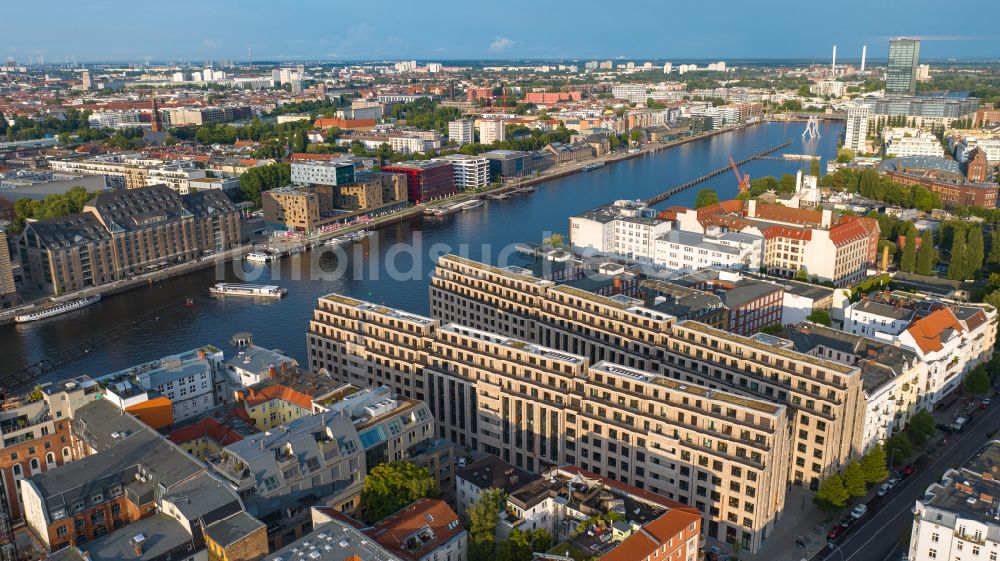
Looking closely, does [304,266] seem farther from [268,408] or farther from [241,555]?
[241,555]

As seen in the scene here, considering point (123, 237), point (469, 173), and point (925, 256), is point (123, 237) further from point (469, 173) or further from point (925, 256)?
point (925, 256)

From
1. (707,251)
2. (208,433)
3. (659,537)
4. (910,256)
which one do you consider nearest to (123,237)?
(208,433)

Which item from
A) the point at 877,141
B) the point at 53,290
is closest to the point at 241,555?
the point at 53,290

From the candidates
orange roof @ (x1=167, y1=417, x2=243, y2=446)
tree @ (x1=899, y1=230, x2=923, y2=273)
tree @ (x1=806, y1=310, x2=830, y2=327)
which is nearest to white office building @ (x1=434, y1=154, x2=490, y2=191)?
tree @ (x1=899, y1=230, x2=923, y2=273)

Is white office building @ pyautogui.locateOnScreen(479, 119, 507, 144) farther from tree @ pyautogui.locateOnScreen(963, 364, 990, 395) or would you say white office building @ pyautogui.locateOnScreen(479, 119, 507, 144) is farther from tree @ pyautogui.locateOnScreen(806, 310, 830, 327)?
tree @ pyautogui.locateOnScreen(963, 364, 990, 395)

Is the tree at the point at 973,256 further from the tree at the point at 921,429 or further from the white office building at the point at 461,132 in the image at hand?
the white office building at the point at 461,132

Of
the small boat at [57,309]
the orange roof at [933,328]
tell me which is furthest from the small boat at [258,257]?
the orange roof at [933,328]
